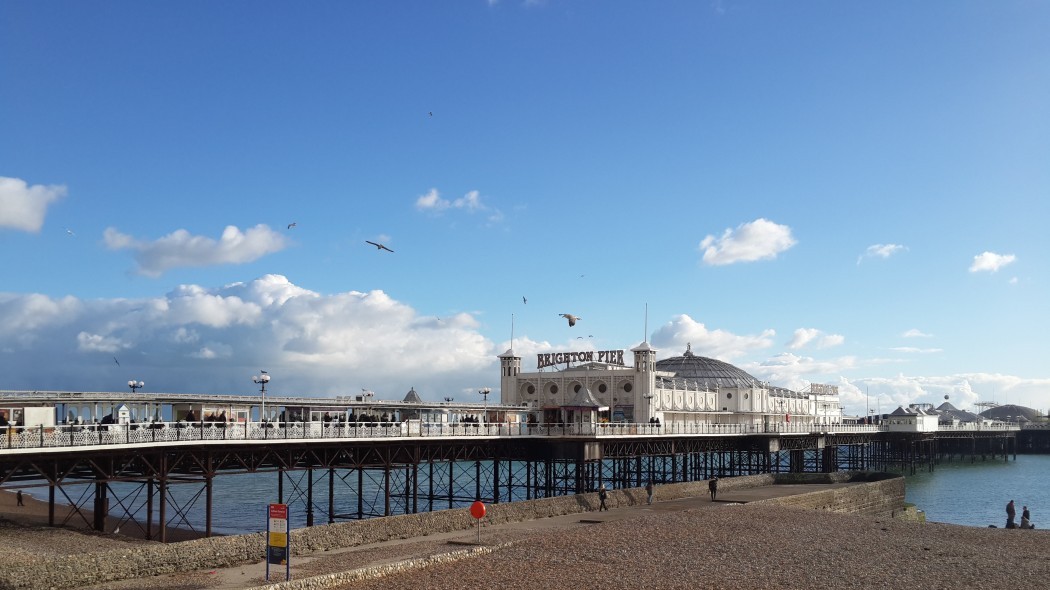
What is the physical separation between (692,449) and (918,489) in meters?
38.0

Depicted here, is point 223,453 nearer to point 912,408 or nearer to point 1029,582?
point 1029,582

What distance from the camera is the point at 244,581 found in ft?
86.8

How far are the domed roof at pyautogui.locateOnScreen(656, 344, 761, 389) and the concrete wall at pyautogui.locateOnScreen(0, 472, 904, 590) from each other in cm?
4514

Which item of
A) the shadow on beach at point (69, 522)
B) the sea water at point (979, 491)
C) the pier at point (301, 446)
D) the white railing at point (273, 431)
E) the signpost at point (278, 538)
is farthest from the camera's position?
the sea water at point (979, 491)

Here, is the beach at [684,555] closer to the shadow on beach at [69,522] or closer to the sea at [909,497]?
the shadow on beach at [69,522]

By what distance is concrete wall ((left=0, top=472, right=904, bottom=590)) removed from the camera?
25188mm

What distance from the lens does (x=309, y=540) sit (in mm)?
31719

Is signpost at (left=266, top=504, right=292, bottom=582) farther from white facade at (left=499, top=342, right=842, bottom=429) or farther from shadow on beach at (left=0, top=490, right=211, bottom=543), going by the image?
white facade at (left=499, top=342, right=842, bottom=429)

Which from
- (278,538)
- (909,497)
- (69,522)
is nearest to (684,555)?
(278,538)

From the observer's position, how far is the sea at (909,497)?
64.9 metres

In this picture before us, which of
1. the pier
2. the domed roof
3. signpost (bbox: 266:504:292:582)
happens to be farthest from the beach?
the domed roof

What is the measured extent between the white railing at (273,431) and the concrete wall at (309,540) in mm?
7438

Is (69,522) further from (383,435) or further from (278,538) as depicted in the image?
(278,538)

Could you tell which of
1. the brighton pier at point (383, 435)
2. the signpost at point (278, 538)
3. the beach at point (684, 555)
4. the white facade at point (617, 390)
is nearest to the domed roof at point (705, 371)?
the brighton pier at point (383, 435)
